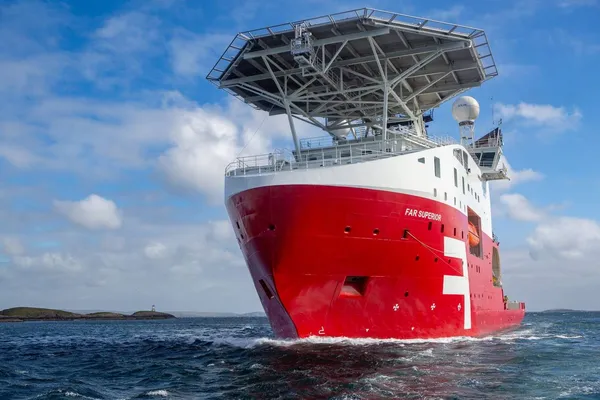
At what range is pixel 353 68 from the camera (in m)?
25.7

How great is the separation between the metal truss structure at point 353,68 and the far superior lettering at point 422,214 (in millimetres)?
4393

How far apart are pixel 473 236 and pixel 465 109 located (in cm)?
1249

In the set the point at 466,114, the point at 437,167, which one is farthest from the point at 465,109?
the point at 437,167

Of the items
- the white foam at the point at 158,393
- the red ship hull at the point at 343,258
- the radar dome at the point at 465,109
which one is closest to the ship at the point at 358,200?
the red ship hull at the point at 343,258

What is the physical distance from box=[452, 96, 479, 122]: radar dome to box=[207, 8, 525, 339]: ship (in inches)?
388

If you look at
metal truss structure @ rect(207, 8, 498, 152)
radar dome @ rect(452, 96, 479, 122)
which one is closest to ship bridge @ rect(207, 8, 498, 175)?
metal truss structure @ rect(207, 8, 498, 152)

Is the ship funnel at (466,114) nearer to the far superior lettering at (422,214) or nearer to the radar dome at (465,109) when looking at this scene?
the radar dome at (465,109)

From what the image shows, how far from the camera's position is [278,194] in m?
19.1

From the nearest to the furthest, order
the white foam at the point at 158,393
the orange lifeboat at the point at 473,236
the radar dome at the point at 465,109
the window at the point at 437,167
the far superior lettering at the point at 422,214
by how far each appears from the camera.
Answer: the white foam at the point at 158,393, the far superior lettering at the point at 422,214, the window at the point at 437,167, the orange lifeboat at the point at 473,236, the radar dome at the point at 465,109

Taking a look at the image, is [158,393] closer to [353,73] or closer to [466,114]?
[353,73]

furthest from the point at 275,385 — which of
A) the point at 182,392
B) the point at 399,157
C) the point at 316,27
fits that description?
the point at 316,27

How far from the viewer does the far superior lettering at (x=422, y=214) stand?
67.0ft

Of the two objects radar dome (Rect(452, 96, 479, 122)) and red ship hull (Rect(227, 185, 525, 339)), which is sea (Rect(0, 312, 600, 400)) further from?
radar dome (Rect(452, 96, 479, 122))

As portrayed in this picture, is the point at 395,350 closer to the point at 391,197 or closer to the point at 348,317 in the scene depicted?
the point at 348,317
